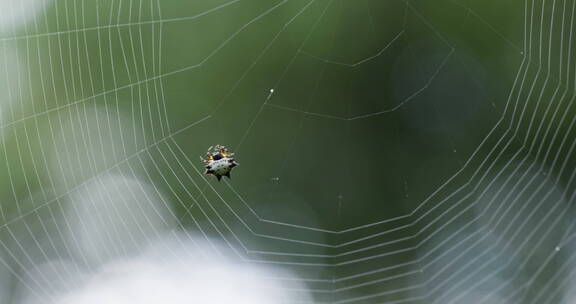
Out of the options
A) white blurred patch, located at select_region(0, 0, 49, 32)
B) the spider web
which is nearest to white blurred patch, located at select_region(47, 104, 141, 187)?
the spider web

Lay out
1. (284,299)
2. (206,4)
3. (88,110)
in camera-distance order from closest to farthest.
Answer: (284,299)
(88,110)
(206,4)

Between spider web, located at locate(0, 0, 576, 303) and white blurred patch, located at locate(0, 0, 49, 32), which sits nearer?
white blurred patch, located at locate(0, 0, 49, 32)

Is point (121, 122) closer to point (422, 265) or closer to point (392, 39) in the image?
point (392, 39)

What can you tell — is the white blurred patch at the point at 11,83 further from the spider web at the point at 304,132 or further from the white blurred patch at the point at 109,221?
the white blurred patch at the point at 109,221

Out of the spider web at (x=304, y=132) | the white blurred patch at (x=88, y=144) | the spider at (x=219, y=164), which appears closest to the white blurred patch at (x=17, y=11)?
the spider web at (x=304, y=132)

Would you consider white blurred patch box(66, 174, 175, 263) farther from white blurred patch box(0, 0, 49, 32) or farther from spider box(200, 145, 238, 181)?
white blurred patch box(0, 0, 49, 32)

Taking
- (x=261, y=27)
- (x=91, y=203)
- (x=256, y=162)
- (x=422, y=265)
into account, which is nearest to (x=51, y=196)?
(x=91, y=203)
